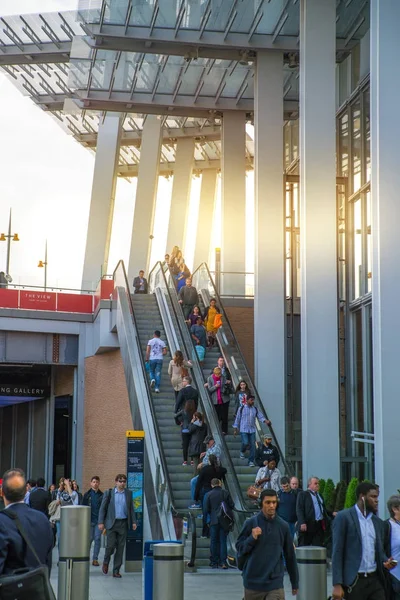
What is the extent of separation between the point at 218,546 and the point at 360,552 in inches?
341

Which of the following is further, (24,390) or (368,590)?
(24,390)

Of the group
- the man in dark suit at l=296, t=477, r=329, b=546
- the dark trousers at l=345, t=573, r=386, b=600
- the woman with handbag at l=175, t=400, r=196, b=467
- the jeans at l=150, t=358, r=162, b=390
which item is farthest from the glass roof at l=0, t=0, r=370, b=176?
the dark trousers at l=345, t=573, r=386, b=600

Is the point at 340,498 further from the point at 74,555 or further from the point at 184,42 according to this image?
the point at 184,42

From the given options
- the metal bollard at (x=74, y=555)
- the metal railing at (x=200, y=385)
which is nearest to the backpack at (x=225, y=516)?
the metal railing at (x=200, y=385)

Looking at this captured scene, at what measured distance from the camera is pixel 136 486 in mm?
17734

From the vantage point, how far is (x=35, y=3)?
4203cm

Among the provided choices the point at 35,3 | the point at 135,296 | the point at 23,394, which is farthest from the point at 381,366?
the point at 35,3

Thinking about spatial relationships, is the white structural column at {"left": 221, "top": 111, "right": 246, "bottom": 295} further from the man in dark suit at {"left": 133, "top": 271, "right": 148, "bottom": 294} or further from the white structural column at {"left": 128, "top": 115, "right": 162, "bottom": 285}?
the white structural column at {"left": 128, "top": 115, "right": 162, "bottom": 285}

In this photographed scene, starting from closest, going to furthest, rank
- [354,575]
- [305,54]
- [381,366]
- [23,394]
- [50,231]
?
[354,575], [381,366], [305,54], [23,394], [50,231]

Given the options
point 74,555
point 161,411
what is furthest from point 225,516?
point 161,411

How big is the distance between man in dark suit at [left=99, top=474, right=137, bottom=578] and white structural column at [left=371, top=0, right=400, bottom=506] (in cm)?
416

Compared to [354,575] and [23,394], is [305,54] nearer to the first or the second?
[354,575]

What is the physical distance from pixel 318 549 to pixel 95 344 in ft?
77.7

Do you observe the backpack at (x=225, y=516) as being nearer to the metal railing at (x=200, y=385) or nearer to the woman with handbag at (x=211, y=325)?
the metal railing at (x=200, y=385)
